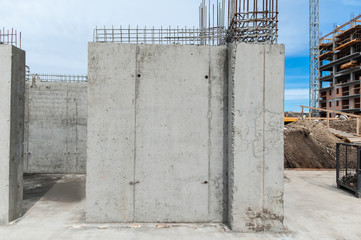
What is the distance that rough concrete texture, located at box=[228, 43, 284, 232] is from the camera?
4816mm

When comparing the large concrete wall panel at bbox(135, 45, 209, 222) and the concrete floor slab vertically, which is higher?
the large concrete wall panel at bbox(135, 45, 209, 222)

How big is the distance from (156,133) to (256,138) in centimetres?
227

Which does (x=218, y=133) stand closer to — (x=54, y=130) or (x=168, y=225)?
(x=168, y=225)

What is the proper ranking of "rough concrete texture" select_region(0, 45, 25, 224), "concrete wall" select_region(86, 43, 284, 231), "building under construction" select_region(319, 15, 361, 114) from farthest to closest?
1. "building under construction" select_region(319, 15, 361, 114)
2. "concrete wall" select_region(86, 43, 284, 231)
3. "rough concrete texture" select_region(0, 45, 25, 224)

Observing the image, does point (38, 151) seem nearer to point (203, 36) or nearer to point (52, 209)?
point (52, 209)

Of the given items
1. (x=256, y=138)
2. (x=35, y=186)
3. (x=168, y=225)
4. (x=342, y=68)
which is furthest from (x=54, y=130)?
(x=342, y=68)

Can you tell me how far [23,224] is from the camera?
5.02m

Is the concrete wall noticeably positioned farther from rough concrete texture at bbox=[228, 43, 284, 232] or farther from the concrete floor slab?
the concrete floor slab

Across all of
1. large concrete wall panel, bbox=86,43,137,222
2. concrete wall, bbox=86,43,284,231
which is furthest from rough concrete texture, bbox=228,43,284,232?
large concrete wall panel, bbox=86,43,137,222

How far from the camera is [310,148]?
49.0 ft

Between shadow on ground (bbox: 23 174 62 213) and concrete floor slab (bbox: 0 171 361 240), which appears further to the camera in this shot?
shadow on ground (bbox: 23 174 62 213)

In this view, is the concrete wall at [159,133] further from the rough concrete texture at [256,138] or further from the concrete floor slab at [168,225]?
the concrete floor slab at [168,225]

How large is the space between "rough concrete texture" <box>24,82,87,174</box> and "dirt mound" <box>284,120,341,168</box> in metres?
12.2

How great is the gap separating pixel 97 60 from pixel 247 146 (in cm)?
395
